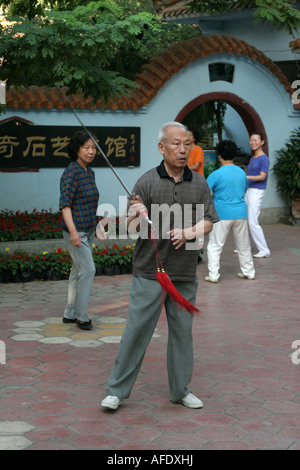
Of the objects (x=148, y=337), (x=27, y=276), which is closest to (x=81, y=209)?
(x=148, y=337)

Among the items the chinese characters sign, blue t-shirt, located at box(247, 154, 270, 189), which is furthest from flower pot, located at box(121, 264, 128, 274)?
the chinese characters sign

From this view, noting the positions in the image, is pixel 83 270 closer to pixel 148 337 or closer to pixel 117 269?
pixel 148 337

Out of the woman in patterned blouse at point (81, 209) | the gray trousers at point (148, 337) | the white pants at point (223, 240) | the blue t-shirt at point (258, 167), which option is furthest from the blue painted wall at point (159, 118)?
the gray trousers at point (148, 337)

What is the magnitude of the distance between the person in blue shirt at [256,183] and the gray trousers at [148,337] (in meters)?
5.84

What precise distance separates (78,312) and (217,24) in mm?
12305

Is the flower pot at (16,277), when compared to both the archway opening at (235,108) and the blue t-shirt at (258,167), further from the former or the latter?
the archway opening at (235,108)

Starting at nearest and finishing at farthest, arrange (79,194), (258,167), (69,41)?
(79,194), (69,41), (258,167)

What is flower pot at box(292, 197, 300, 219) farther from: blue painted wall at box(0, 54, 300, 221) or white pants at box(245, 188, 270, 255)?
white pants at box(245, 188, 270, 255)

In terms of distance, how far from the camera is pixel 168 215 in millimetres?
4703

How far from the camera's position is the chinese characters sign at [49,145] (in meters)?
11.2

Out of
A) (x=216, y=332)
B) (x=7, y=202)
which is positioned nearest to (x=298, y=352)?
(x=216, y=332)

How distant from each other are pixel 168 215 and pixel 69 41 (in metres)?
3.09
